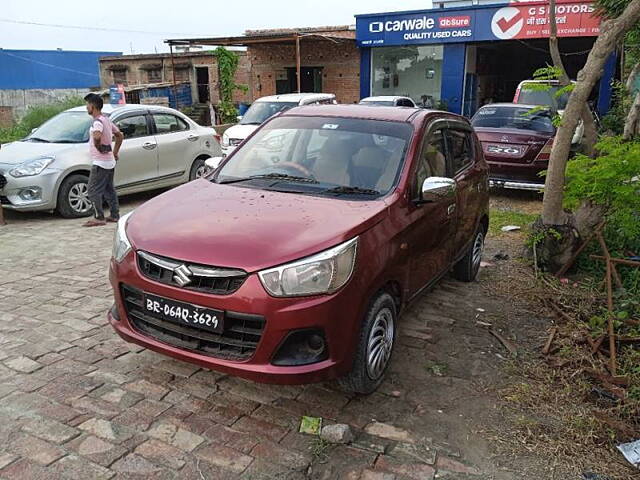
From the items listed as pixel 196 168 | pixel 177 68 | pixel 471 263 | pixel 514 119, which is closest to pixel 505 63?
pixel 177 68

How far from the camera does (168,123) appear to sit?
9547 mm

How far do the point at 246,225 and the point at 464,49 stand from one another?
2006 cm

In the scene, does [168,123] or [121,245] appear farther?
[168,123]

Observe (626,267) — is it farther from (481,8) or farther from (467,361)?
(481,8)

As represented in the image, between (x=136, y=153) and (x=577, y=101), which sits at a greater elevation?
(x=577, y=101)

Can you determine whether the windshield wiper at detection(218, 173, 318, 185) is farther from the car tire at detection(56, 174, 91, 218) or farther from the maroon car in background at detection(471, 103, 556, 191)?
the maroon car in background at detection(471, 103, 556, 191)

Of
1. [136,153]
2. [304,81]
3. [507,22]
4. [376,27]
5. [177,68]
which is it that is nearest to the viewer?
[136,153]

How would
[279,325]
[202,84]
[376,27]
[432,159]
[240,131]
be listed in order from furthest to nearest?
[202,84] < [376,27] < [240,131] < [432,159] < [279,325]

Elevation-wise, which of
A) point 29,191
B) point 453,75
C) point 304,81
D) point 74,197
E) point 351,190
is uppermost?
point 453,75

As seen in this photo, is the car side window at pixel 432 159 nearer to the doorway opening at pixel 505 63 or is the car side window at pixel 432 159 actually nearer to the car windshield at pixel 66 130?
the car windshield at pixel 66 130

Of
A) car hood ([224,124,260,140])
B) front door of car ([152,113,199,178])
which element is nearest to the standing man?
front door of car ([152,113,199,178])

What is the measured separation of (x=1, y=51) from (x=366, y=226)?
111 feet

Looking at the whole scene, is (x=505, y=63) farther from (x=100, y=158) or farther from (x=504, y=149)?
(x=100, y=158)

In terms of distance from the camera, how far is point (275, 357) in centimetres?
288
